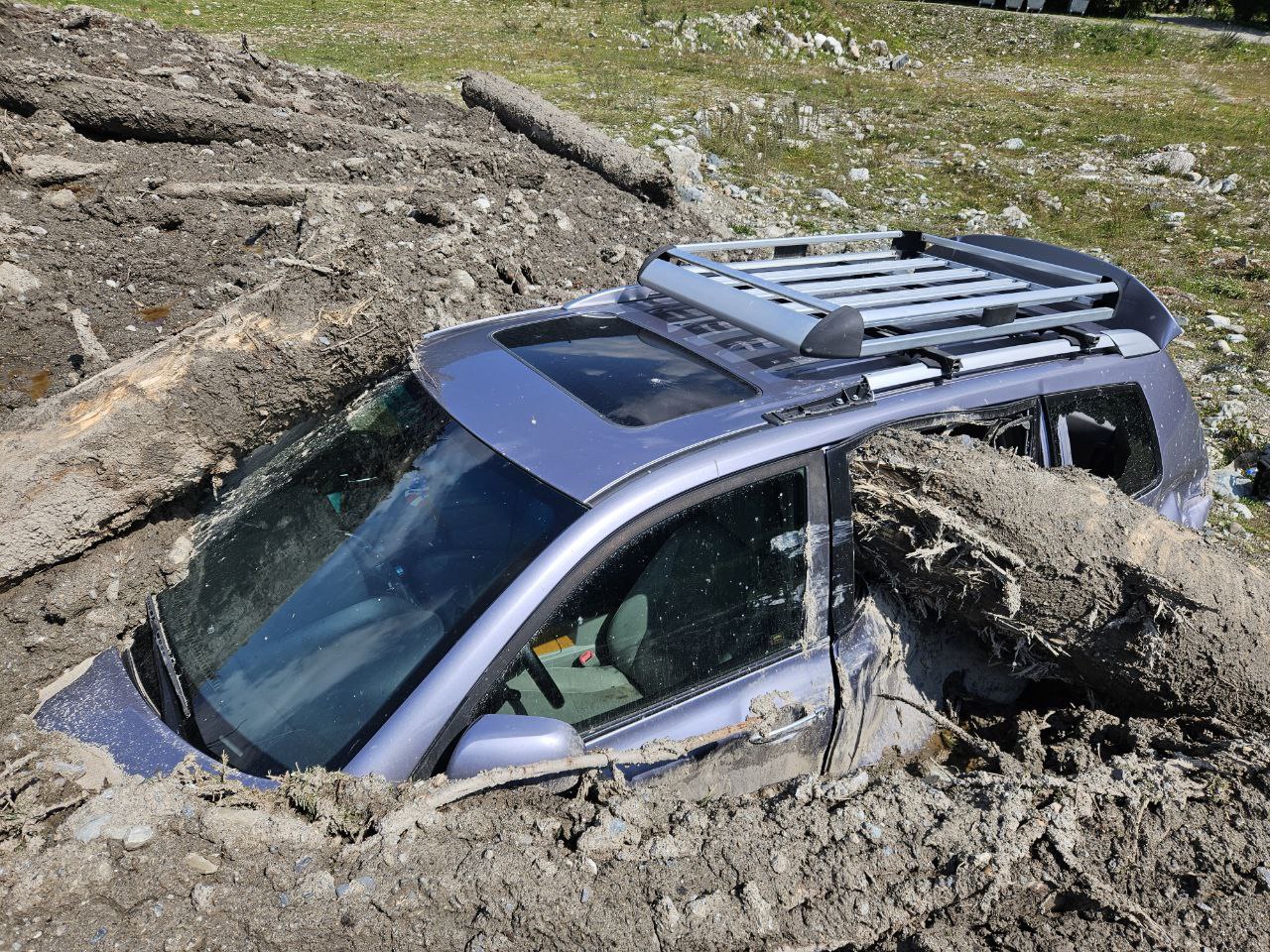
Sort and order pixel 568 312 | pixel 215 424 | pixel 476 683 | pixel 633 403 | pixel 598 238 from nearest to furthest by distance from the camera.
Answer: pixel 476 683 → pixel 633 403 → pixel 215 424 → pixel 568 312 → pixel 598 238

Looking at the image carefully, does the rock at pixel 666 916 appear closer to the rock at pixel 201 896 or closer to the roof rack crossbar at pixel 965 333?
the rock at pixel 201 896

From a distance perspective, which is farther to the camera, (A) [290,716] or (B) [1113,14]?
(B) [1113,14]

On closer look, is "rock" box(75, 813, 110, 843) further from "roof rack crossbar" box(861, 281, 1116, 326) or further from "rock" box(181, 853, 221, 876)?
"roof rack crossbar" box(861, 281, 1116, 326)

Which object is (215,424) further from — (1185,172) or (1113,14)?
(1113,14)

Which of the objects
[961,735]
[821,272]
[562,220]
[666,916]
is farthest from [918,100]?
[666,916]

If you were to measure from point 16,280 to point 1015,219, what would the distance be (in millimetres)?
9112

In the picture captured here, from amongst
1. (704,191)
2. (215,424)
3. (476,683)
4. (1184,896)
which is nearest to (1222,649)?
(1184,896)

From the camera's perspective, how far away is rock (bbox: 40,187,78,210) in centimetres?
606

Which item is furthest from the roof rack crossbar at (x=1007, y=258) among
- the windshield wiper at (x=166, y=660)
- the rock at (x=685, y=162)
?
the rock at (x=685, y=162)

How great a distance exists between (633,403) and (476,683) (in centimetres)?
96

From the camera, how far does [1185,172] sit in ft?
38.3

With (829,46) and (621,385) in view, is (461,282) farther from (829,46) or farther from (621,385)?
(829,46)

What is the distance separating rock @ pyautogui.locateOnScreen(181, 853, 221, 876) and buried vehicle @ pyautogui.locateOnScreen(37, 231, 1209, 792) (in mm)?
218

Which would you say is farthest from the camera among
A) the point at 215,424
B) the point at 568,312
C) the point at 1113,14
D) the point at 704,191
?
the point at 1113,14
